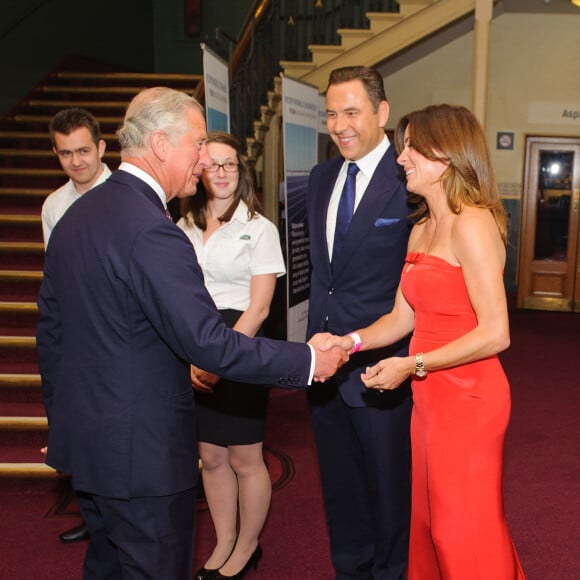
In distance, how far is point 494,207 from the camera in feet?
6.60

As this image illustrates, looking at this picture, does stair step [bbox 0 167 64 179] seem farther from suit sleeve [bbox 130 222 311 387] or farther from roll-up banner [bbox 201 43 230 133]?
suit sleeve [bbox 130 222 311 387]

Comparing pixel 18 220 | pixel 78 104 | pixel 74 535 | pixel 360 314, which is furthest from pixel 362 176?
pixel 78 104

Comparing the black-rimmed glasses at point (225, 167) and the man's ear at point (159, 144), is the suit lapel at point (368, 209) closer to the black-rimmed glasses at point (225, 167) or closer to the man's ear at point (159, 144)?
the black-rimmed glasses at point (225, 167)

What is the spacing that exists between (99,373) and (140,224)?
1.21 feet

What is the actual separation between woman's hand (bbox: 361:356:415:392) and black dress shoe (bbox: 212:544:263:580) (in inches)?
47.7

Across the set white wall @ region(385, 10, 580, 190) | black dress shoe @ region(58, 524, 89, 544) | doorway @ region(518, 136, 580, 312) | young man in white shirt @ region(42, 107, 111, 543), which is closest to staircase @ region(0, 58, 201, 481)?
black dress shoe @ region(58, 524, 89, 544)

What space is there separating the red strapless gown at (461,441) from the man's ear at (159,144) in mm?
825

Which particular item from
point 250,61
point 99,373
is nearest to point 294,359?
point 99,373

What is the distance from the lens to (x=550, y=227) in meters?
9.56

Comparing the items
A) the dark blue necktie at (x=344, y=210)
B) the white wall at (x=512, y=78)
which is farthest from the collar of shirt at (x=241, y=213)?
the white wall at (x=512, y=78)

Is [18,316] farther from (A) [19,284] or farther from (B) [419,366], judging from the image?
(B) [419,366]

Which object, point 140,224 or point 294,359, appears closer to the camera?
point 140,224

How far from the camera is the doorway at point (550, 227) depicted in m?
9.35

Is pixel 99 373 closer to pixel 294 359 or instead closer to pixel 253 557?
pixel 294 359
